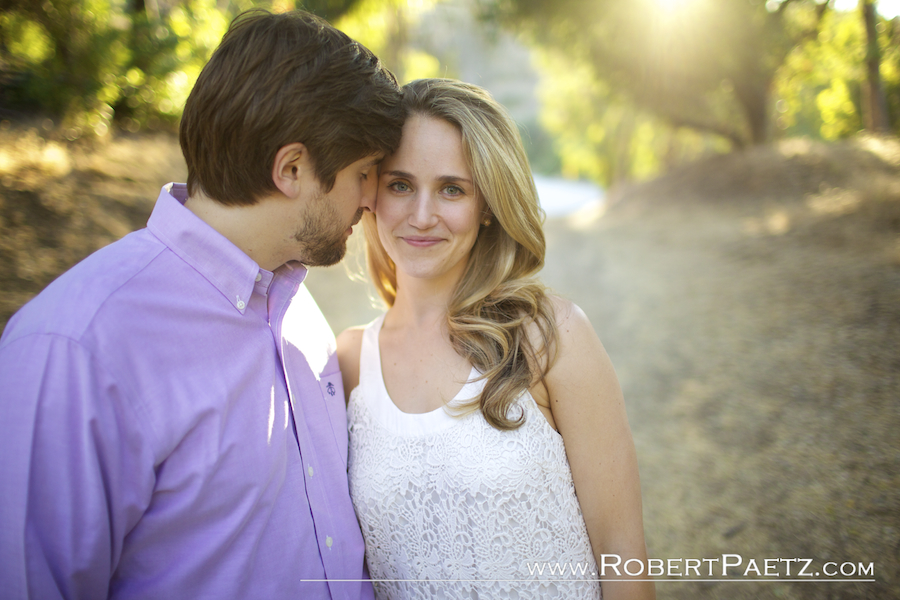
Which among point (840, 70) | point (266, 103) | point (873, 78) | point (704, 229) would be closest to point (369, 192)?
point (266, 103)

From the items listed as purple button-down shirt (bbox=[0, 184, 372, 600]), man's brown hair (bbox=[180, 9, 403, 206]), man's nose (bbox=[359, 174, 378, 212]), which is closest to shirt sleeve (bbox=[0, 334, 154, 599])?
purple button-down shirt (bbox=[0, 184, 372, 600])

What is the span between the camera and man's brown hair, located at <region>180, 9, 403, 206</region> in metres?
1.69

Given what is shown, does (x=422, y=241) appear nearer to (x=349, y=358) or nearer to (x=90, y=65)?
(x=349, y=358)

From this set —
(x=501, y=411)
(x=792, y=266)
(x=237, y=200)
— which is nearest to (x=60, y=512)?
(x=237, y=200)

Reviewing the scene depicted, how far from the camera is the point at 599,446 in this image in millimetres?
2012

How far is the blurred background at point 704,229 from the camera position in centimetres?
369

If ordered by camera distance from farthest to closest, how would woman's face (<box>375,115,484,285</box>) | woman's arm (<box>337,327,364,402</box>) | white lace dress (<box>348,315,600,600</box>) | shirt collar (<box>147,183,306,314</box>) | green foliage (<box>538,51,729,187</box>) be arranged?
green foliage (<box>538,51,729,187</box>) → woman's arm (<box>337,327,364,402</box>) → woman's face (<box>375,115,484,285</box>) → white lace dress (<box>348,315,600,600</box>) → shirt collar (<box>147,183,306,314</box>)

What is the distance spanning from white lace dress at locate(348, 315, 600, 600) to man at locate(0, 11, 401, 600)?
0.17 m

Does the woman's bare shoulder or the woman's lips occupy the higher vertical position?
the woman's lips

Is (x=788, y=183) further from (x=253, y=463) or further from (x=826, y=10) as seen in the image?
(x=253, y=463)

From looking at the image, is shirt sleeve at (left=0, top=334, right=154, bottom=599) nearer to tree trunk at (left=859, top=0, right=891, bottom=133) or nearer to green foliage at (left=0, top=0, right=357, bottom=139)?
green foliage at (left=0, top=0, right=357, bottom=139)

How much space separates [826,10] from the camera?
443 inches

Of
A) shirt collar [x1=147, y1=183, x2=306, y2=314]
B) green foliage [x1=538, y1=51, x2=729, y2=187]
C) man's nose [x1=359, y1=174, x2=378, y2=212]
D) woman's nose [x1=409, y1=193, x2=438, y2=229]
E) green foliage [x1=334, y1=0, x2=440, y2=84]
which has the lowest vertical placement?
shirt collar [x1=147, y1=183, x2=306, y2=314]

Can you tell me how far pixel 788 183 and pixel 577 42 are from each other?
20.7 feet
